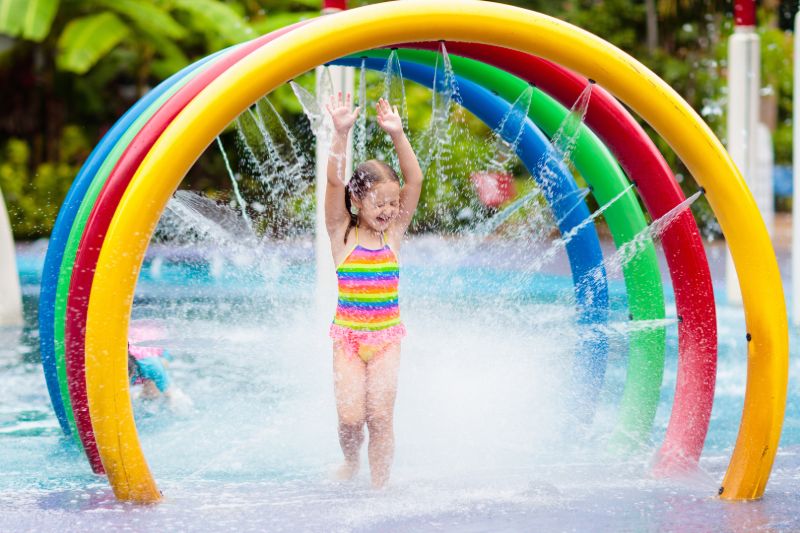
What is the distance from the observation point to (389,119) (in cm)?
398

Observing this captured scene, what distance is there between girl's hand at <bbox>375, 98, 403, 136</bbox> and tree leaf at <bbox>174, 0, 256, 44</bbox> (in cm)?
1064

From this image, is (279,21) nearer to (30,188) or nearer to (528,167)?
(30,188)

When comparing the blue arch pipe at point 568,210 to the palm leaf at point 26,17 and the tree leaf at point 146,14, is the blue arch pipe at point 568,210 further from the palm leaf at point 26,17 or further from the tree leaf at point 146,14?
the palm leaf at point 26,17

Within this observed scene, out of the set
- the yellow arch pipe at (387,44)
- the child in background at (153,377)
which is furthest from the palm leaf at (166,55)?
the yellow arch pipe at (387,44)

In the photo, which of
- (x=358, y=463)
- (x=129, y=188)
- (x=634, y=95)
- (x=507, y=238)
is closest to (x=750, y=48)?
(x=507, y=238)

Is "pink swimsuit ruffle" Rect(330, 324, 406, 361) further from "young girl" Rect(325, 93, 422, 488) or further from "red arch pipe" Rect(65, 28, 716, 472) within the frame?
"red arch pipe" Rect(65, 28, 716, 472)

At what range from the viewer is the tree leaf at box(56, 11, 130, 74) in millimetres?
14016

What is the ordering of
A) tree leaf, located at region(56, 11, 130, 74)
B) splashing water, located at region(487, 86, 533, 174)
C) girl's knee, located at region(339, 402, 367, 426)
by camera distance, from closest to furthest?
1. girl's knee, located at region(339, 402, 367, 426)
2. splashing water, located at region(487, 86, 533, 174)
3. tree leaf, located at region(56, 11, 130, 74)

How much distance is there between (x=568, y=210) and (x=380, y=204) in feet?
3.65

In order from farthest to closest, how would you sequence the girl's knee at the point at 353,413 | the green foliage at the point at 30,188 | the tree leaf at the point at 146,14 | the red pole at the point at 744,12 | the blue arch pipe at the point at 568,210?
1. the green foliage at the point at 30,188
2. the tree leaf at the point at 146,14
3. the red pole at the point at 744,12
4. the blue arch pipe at the point at 568,210
5. the girl's knee at the point at 353,413

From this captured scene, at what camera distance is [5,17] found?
13.8 meters

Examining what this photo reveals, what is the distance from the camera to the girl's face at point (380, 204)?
416 cm

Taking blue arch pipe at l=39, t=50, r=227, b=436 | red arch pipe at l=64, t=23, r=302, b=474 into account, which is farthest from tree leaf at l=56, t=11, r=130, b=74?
red arch pipe at l=64, t=23, r=302, b=474

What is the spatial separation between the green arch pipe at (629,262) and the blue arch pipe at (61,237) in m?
1.16
